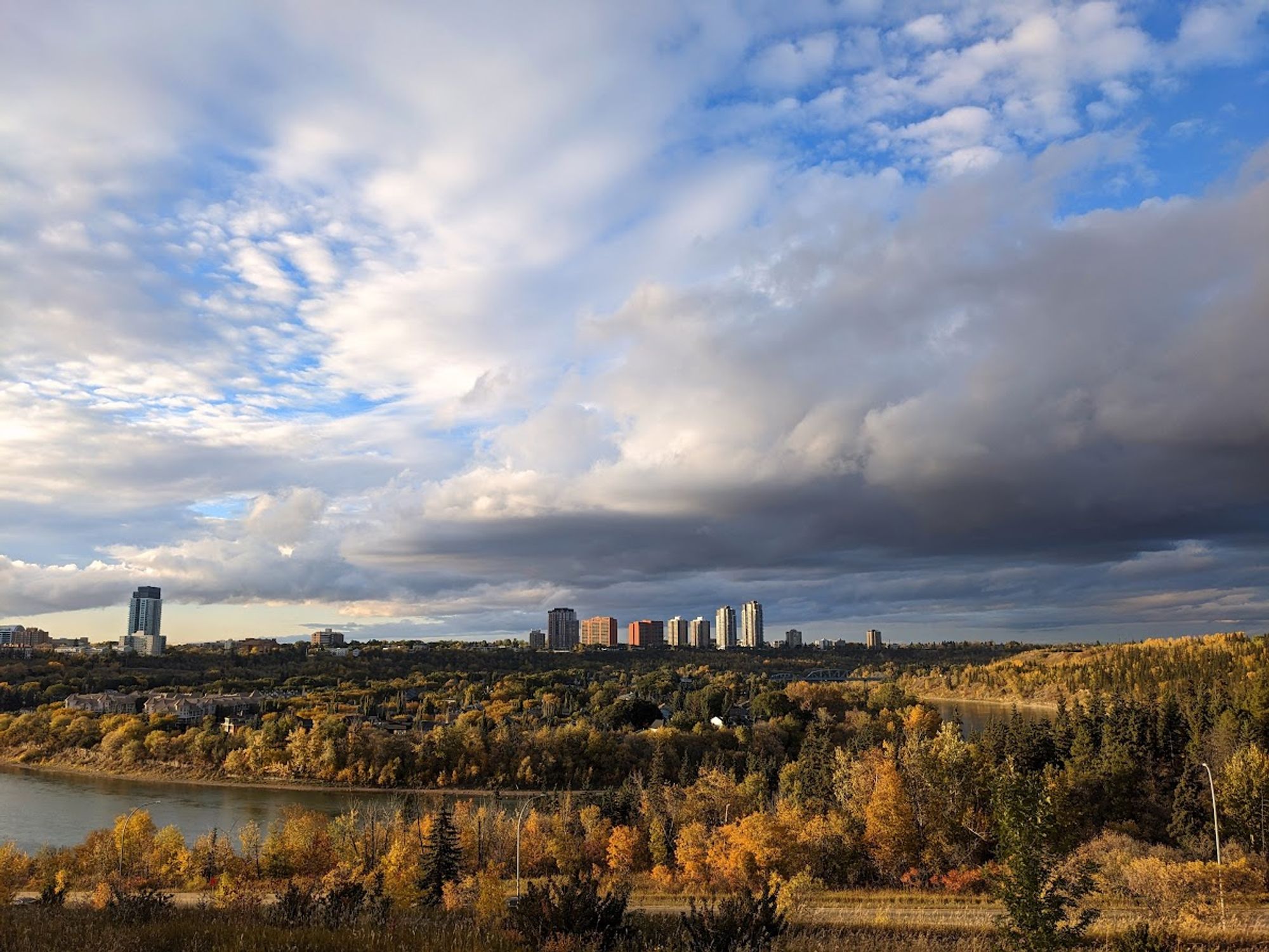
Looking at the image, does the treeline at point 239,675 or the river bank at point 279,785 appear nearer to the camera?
the river bank at point 279,785

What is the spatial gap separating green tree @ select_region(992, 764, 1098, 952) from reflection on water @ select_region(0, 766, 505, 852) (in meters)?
58.0

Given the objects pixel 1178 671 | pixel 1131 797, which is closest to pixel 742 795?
pixel 1131 797

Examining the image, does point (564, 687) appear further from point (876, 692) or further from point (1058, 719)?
point (1058, 719)

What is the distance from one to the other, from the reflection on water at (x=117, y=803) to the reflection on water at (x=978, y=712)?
77.0 metres

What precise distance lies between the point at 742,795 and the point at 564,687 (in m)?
102

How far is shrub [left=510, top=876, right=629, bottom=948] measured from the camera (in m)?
8.63

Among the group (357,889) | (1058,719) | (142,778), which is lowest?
(142,778)

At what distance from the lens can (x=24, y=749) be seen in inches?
3745

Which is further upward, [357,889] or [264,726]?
[357,889]

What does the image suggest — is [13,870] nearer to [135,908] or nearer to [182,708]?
[135,908]

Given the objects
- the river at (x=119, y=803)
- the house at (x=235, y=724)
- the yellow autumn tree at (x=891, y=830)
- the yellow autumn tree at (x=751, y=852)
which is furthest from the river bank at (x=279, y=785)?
the yellow autumn tree at (x=891, y=830)

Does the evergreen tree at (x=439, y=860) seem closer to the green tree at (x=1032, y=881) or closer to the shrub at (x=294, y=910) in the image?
the green tree at (x=1032, y=881)

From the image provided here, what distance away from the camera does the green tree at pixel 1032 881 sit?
597 inches

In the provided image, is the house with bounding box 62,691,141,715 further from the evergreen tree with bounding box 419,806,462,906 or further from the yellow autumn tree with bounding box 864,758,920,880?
the yellow autumn tree with bounding box 864,758,920,880
